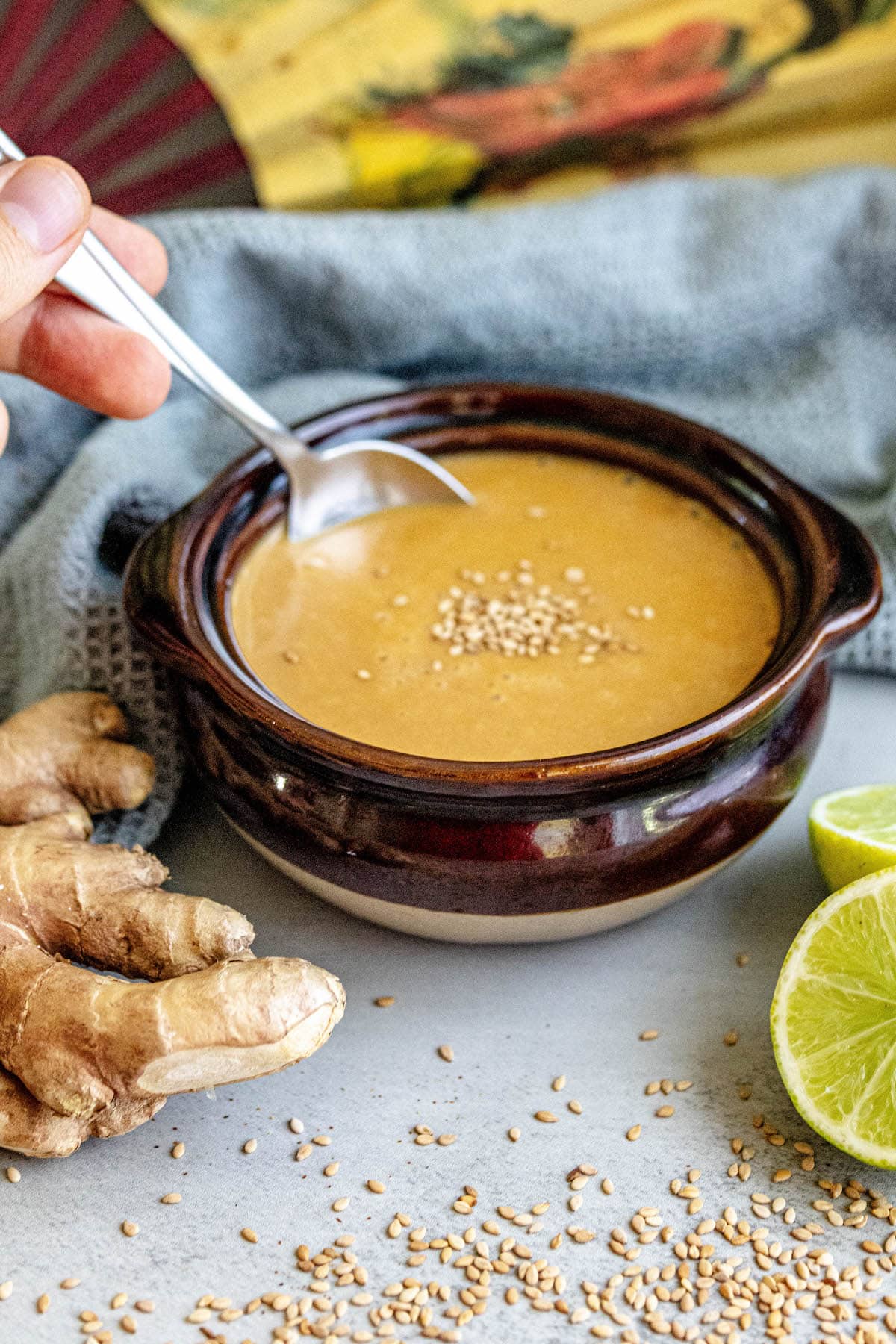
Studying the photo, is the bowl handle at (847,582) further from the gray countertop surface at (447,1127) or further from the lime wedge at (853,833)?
the gray countertop surface at (447,1127)

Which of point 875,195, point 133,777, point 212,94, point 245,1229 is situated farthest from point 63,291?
point 875,195

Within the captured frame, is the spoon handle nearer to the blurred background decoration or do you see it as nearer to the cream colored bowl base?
the cream colored bowl base

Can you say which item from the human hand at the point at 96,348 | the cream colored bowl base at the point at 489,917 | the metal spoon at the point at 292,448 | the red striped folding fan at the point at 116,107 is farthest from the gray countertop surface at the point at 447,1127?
the red striped folding fan at the point at 116,107

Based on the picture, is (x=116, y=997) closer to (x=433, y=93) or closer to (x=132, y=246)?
(x=132, y=246)

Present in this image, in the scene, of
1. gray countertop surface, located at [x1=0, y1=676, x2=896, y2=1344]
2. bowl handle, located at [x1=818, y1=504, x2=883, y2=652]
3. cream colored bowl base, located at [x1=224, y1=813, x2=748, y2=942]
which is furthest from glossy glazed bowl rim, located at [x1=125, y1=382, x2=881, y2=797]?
gray countertop surface, located at [x1=0, y1=676, x2=896, y2=1344]

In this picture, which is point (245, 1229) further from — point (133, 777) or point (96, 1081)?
point (133, 777)

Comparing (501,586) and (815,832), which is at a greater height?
(501,586)

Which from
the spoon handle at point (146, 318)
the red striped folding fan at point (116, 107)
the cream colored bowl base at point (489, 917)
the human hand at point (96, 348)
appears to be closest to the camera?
the cream colored bowl base at point (489, 917)
